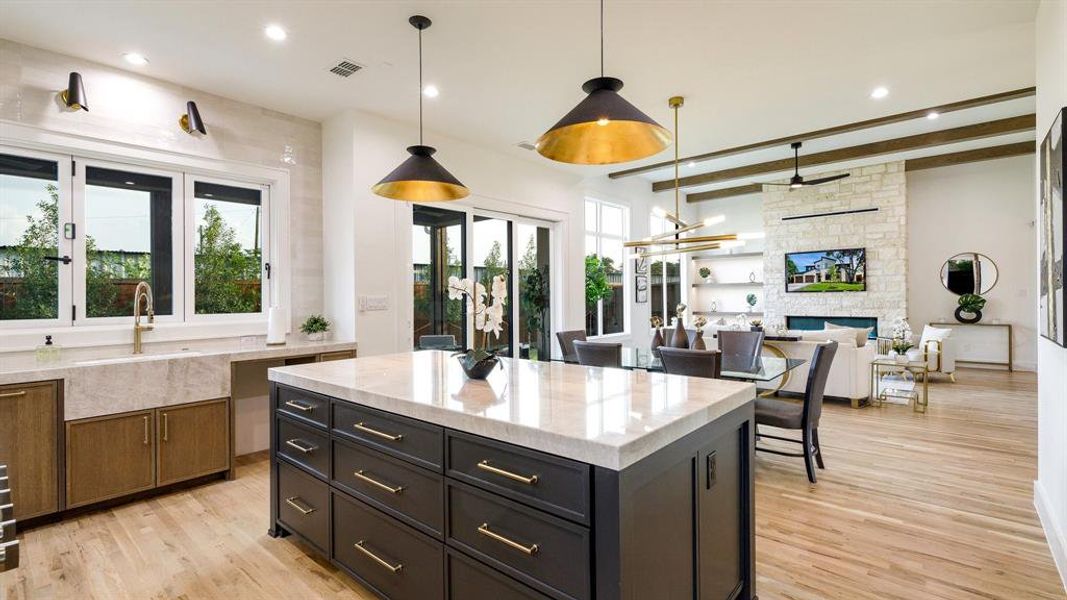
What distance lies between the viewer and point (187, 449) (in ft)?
11.2

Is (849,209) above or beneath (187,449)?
above

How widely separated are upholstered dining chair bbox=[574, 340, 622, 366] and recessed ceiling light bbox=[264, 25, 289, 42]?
2.88 meters

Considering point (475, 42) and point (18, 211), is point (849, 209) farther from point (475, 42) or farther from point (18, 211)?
point (18, 211)

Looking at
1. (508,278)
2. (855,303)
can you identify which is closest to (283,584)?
(508,278)

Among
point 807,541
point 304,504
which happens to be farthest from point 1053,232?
point 304,504

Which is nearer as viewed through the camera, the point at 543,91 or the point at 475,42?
the point at 475,42

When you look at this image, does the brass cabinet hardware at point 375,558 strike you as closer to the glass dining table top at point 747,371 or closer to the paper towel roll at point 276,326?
the glass dining table top at point 747,371

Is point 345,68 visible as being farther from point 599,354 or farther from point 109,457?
point 109,457

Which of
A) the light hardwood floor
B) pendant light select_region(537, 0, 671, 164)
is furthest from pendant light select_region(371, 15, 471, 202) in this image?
the light hardwood floor

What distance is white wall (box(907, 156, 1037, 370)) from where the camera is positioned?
7.61m

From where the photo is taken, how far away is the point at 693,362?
125 inches

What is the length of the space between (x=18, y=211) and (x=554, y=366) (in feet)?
12.0

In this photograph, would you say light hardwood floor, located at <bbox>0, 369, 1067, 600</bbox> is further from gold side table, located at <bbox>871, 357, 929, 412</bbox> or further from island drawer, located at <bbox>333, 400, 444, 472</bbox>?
gold side table, located at <bbox>871, 357, 929, 412</bbox>

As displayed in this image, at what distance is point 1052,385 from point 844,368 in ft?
10.1
